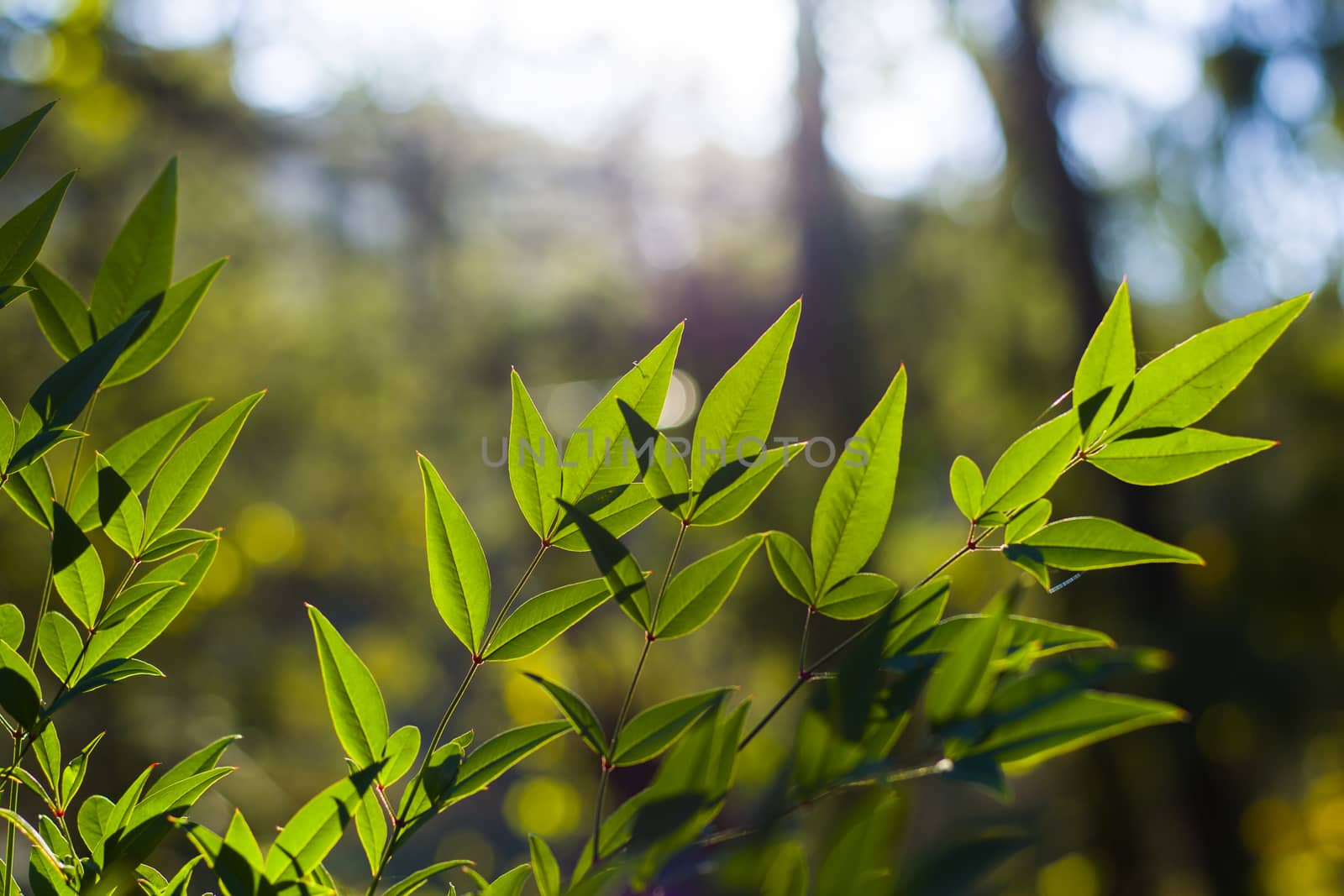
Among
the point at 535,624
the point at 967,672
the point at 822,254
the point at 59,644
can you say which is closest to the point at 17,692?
the point at 59,644

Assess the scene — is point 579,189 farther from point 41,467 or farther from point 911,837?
point 41,467

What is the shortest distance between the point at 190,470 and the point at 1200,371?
0.29 meters

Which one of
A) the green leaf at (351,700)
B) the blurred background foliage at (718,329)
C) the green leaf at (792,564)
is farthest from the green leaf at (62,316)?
the blurred background foliage at (718,329)

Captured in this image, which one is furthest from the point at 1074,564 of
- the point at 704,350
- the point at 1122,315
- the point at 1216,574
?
the point at 704,350

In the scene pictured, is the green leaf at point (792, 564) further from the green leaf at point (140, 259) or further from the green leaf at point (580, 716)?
the green leaf at point (140, 259)

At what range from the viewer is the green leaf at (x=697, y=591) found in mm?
244

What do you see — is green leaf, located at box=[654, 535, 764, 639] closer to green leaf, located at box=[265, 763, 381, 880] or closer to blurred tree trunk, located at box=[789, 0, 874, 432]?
green leaf, located at box=[265, 763, 381, 880]

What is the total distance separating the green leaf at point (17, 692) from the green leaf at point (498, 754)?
114mm

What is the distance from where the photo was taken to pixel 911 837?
2213mm

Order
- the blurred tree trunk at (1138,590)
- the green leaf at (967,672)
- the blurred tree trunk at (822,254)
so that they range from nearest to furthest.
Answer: the green leaf at (967,672) → the blurred tree trunk at (1138,590) → the blurred tree trunk at (822,254)

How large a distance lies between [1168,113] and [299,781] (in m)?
2.58

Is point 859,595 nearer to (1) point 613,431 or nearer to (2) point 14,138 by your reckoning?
(1) point 613,431

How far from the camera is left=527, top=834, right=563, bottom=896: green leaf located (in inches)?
9.1

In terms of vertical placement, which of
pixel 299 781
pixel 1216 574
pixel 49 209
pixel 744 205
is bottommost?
pixel 299 781
